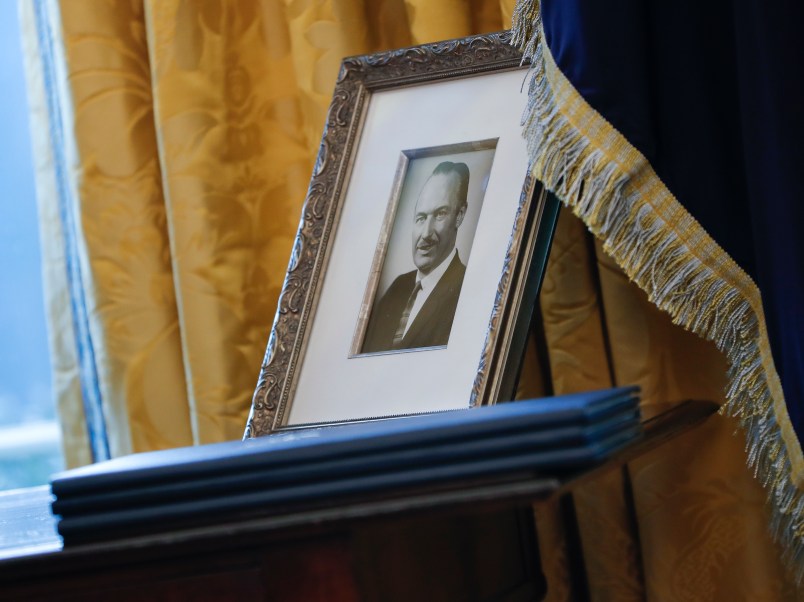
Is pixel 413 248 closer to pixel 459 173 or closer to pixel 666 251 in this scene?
pixel 459 173

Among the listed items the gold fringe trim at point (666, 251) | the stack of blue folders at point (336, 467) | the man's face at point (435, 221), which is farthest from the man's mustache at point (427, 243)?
the stack of blue folders at point (336, 467)

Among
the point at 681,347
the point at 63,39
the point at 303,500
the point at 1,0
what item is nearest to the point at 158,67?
the point at 63,39

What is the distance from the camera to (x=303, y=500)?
60 centimetres

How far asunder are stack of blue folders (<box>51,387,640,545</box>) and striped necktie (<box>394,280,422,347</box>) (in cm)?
33

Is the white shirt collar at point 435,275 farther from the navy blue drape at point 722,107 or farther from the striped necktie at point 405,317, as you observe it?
the navy blue drape at point 722,107

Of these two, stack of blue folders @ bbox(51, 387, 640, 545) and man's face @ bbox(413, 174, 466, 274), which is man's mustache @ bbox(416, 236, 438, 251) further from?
stack of blue folders @ bbox(51, 387, 640, 545)

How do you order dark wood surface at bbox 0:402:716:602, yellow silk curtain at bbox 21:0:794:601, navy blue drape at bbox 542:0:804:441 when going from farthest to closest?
1. yellow silk curtain at bbox 21:0:794:601
2. navy blue drape at bbox 542:0:804:441
3. dark wood surface at bbox 0:402:716:602

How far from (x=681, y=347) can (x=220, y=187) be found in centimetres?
→ 60

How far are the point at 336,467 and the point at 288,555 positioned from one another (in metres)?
0.06

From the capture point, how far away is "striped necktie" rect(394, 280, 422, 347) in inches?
39.1

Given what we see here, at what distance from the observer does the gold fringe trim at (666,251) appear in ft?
2.94

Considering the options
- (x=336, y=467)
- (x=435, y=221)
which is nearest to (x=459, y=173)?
(x=435, y=221)

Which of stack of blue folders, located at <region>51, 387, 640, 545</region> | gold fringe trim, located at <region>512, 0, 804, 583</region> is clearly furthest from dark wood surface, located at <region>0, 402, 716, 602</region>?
gold fringe trim, located at <region>512, 0, 804, 583</region>

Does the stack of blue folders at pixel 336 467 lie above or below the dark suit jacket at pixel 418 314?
below
